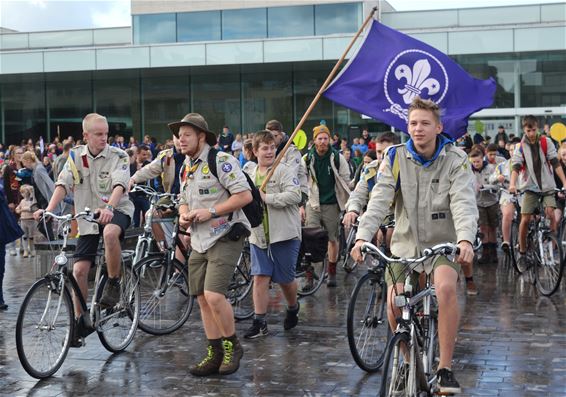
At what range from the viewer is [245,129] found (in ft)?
113

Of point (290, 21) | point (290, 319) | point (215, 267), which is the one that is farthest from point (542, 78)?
point (215, 267)

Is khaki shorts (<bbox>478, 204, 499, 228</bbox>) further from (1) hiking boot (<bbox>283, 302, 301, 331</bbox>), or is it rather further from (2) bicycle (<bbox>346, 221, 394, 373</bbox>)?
(2) bicycle (<bbox>346, 221, 394, 373</bbox>)

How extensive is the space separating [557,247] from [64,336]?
5.88 m

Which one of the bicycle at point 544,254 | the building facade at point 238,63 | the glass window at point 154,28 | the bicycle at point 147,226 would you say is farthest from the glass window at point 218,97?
the bicycle at point 147,226

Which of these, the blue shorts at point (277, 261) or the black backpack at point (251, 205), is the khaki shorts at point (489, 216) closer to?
the blue shorts at point (277, 261)

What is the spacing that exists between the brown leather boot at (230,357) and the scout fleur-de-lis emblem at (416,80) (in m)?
2.85

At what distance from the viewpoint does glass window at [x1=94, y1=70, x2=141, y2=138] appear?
35.4 metres

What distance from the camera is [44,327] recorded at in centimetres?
670

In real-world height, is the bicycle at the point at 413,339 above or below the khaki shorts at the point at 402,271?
below

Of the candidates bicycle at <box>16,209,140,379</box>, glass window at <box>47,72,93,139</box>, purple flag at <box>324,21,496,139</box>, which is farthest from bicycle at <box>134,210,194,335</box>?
glass window at <box>47,72,93,139</box>

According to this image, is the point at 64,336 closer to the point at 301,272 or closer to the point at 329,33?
the point at 301,272

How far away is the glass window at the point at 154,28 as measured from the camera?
35812 mm

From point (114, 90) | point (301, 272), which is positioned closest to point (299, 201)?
point (301, 272)

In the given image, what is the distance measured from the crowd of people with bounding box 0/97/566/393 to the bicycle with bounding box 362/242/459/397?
127mm
